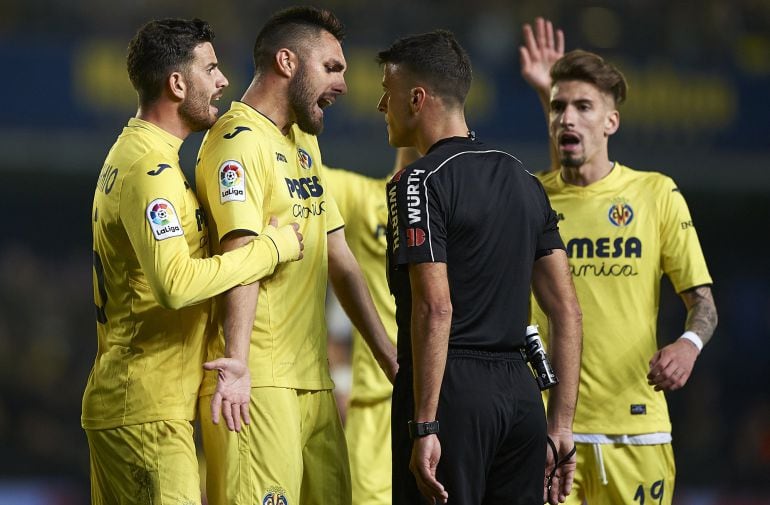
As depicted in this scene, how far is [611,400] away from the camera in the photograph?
5.67m

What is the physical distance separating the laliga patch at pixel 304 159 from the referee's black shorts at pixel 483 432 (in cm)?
99

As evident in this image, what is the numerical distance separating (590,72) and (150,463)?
291 cm

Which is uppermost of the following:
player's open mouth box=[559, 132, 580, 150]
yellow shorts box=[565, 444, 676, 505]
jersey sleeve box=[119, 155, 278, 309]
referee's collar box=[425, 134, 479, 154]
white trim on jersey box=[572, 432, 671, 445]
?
player's open mouth box=[559, 132, 580, 150]

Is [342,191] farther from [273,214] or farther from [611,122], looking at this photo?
[273,214]

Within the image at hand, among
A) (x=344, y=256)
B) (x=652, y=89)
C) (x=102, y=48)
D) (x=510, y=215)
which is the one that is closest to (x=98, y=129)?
(x=102, y=48)

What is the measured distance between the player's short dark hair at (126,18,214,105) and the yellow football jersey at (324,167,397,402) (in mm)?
2033

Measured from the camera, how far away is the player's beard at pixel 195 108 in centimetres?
461

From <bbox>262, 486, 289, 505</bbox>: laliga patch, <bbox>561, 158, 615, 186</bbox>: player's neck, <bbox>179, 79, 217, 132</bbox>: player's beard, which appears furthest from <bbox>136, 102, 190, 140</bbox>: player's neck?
<bbox>561, 158, 615, 186</bbox>: player's neck

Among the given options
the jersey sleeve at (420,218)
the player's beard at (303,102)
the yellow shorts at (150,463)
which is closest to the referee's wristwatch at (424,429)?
the jersey sleeve at (420,218)

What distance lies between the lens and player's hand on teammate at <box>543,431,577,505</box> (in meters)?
4.68

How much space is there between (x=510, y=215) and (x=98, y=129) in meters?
Answer: 10.3

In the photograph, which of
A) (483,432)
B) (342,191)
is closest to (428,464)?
(483,432)

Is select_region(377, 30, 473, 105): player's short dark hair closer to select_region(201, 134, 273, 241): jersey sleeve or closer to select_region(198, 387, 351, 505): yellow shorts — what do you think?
select_region(201, 134, 273, 241): jersey sleeve

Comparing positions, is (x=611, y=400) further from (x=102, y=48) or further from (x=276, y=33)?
(x=102, y=48)
